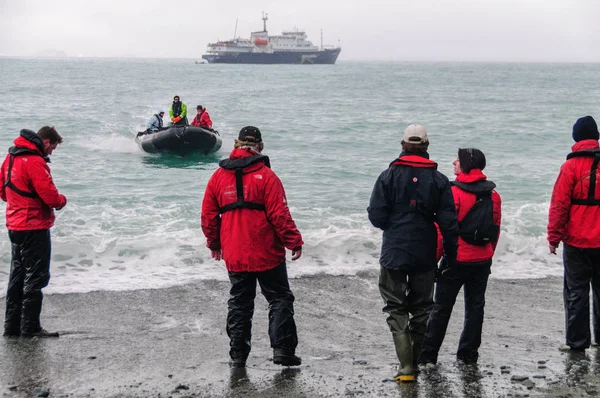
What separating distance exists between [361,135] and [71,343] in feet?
73.8

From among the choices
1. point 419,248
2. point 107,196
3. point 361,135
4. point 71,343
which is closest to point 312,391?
point 419,248

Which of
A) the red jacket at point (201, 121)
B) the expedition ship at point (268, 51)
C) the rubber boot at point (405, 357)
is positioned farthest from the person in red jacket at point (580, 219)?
the expedition ship at point (268, 51)

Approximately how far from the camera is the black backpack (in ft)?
15.9

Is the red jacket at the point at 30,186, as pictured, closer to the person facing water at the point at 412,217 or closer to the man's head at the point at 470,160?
the person facing water at the point at 412,217

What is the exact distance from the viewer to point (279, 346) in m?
5.03

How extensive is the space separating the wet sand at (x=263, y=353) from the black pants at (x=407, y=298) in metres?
0.36

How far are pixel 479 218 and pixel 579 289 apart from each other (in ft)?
3.58

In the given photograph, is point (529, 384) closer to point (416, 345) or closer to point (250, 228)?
point (416, 345)

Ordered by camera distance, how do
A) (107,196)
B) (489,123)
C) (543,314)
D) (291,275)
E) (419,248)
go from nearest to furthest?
(419,248) → (543,314) → (291,275) → (107,196) → (489,123)

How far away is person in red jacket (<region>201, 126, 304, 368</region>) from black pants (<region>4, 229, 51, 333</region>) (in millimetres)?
1516

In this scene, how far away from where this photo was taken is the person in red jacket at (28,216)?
5484 millimetres

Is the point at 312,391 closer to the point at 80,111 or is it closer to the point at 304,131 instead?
the point at 304,131

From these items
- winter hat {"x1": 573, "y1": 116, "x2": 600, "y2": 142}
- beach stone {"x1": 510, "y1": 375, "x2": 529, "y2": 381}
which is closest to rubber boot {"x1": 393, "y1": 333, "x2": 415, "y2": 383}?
beach stone {"x1": 510, "y1": 375, "x2": 529, "y2": 381}

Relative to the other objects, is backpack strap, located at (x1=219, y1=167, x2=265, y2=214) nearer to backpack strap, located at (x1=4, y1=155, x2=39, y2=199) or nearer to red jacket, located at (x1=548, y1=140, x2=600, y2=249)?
backpack strap, located at (x1=4, y1=155, x2=39, y2=199)
